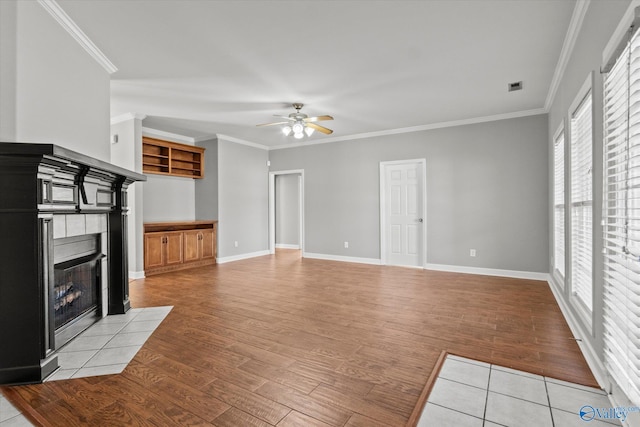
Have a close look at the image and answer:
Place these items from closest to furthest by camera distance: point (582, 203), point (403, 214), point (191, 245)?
point (582, 203)
point (191, 245)
point (403, 214)

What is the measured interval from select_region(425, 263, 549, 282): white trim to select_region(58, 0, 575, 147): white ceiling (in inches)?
101

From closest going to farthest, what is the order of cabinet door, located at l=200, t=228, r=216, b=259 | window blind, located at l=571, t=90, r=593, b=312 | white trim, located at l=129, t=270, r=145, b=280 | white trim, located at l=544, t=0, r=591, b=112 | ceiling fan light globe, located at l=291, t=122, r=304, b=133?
white trim, located at l=544, t=0, r=591, b=112
window blind, located at l=571, t=90, r=593, b=312
ceiling fan light globe, located at l=291, t=122, r=304, b=133
white trim, located at l=129, t=270, r=145, b=280
cabinet door, located at l=200, t=228, r=216, b=259

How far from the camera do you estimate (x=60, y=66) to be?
268 cm

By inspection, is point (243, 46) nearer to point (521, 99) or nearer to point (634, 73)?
point (634, 73)

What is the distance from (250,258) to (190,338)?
4.40 metres

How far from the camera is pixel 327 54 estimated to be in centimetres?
315

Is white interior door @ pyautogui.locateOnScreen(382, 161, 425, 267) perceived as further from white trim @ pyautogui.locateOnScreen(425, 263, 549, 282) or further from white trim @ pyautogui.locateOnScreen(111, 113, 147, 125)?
white trim @ pyautogui.locateOnScreen(111, 113, 147, 125)

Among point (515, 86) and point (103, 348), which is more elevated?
point (515, 86)

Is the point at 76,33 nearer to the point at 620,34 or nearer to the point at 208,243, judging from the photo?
the point at 620,34

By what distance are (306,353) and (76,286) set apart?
7.38ft

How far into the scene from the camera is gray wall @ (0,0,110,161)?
85.4 inches

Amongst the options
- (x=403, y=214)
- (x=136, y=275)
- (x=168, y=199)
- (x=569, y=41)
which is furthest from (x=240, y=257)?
(x=569, y=41)

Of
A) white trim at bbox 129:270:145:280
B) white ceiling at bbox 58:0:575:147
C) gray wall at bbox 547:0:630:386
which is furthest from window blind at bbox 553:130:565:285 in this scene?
white trim at bbox 129:270:145:280

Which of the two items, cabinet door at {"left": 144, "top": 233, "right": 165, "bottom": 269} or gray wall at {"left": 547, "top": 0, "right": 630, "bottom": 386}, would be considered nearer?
gray wall at {"left": 547, "top": 0, "right": 630, "bottom": 386}
